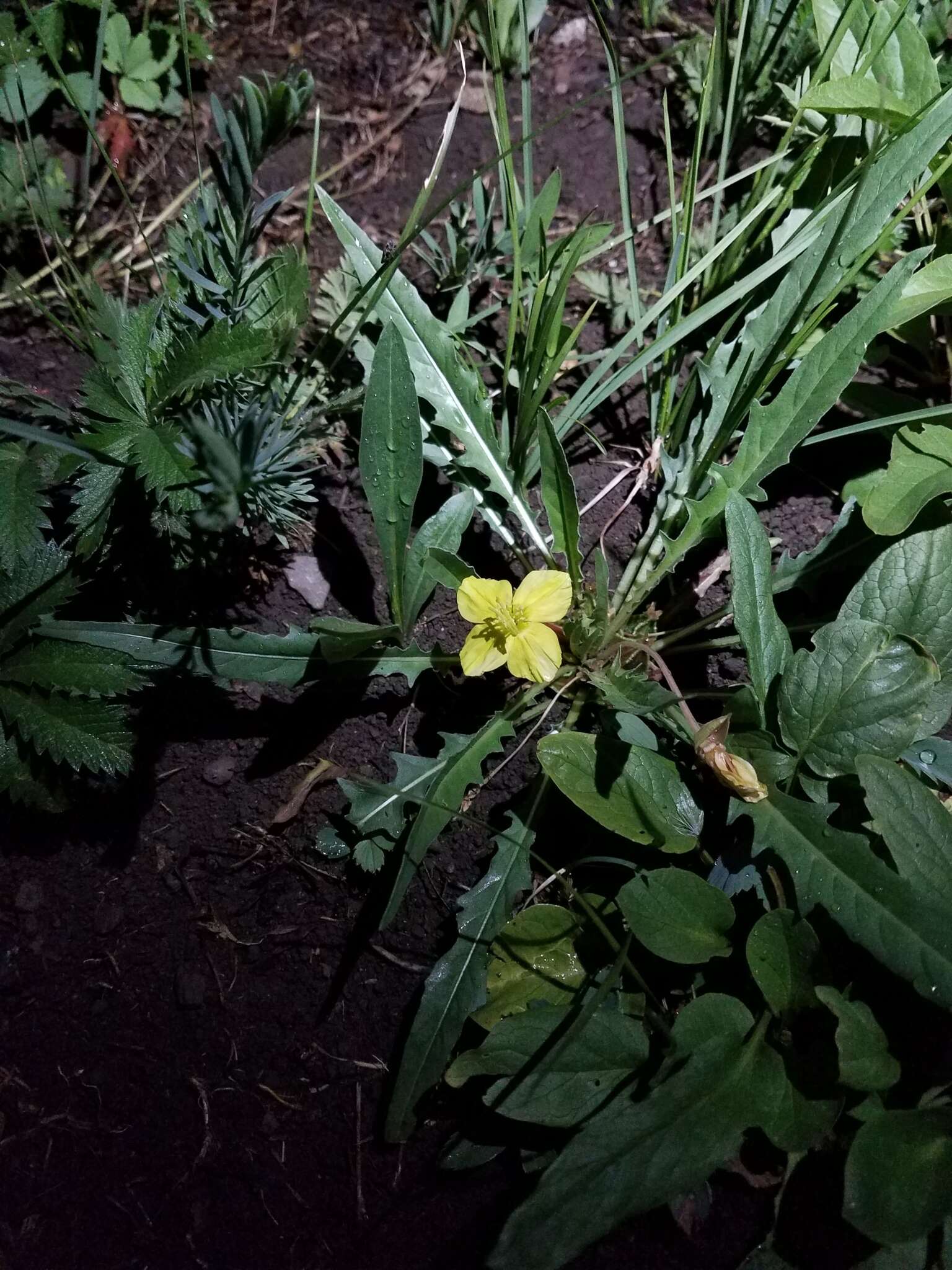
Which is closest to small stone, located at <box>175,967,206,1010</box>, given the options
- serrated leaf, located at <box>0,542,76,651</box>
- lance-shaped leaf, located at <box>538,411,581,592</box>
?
serrated leaf, located at <box>0,542,76,651</box>

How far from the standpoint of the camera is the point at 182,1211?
1.43 meters

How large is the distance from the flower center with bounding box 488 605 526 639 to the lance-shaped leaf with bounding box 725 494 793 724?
1.09ft

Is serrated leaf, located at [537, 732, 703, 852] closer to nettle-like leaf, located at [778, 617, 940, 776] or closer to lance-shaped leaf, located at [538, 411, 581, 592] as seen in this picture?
nettle-like leaf, located at [778, 617, 940, 776]

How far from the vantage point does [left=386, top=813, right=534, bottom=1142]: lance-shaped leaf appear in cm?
144

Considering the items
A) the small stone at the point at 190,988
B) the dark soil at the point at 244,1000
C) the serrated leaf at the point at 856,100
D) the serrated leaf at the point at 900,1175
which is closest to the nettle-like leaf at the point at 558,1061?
the dark soil at the point at 244,1000

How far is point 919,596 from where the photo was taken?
1.44 m

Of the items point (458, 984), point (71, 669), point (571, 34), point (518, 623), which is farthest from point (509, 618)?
point (571, 34)

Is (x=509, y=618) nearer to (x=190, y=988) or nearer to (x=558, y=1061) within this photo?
(x=558, y=1061)

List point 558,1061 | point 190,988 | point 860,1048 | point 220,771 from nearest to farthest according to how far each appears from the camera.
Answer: point 860,1048 → point 558,1061 → point 190,988 → point 220,771

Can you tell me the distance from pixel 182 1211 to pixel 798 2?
7.85 feet

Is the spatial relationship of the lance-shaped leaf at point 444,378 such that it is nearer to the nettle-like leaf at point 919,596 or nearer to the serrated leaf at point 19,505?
the nettle-like leaf at point 919,596

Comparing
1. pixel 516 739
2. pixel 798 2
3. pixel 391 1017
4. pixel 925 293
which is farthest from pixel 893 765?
pixel 798 2

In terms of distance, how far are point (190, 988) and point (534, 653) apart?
2.68 feet

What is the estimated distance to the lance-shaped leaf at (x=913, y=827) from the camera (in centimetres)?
130
